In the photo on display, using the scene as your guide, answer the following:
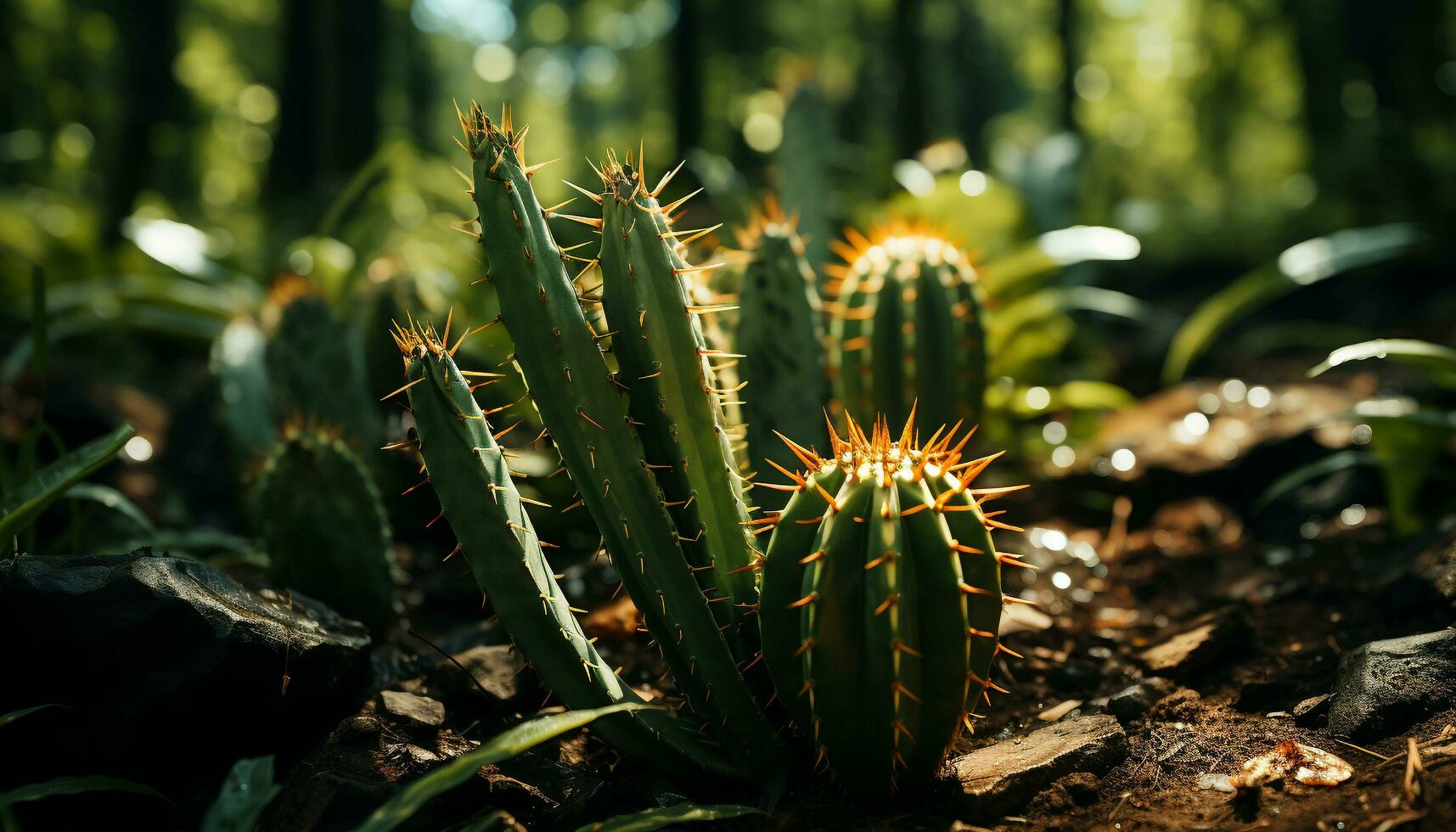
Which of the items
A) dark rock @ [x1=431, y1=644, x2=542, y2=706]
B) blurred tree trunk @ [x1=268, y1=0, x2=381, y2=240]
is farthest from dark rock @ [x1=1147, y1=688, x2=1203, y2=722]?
blurred tree trunk @ [x1=268, y1=0, x2=381, y2=240]

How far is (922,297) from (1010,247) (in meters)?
2.18

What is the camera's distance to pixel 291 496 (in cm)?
220

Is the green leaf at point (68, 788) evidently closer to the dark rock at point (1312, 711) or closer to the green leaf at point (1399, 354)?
the dark rock at point (1312, 711)

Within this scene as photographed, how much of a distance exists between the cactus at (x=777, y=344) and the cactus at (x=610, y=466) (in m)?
0.79

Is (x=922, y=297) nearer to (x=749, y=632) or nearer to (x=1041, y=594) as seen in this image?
(x=1041, y=594)

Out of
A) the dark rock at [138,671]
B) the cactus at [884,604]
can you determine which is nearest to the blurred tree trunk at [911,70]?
the cactus at [884,604]

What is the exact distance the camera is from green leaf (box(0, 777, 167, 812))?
1300 mm

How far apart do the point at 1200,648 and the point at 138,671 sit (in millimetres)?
1878

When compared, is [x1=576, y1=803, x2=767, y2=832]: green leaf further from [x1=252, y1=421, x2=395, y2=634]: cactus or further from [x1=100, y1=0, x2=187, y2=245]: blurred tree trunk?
[x1=100, y1=0, x2=187, y2=245]: blurred tree trunk

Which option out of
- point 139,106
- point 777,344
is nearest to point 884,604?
point 777,344

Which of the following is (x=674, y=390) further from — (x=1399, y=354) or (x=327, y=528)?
(x=1399, y=354)

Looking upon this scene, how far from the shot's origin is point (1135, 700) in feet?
5.74

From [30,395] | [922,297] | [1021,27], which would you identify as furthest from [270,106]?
[922,297]

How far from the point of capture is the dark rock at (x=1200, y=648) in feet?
6.21
